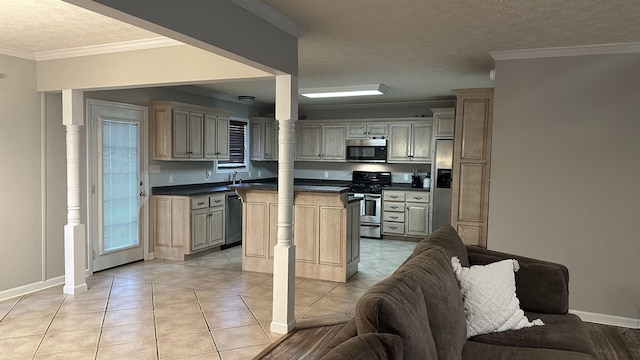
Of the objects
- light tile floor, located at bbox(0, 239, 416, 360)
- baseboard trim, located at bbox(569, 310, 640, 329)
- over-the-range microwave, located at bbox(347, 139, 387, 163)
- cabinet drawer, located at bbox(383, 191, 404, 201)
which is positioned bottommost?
light tile floor, located at bbox(0, 239, 416, 360)

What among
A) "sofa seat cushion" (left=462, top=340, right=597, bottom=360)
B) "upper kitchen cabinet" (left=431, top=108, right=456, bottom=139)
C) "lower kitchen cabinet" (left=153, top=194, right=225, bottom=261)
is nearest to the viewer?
"sofa seat cushion" (left=462, top=340, right=597, bottom=360)

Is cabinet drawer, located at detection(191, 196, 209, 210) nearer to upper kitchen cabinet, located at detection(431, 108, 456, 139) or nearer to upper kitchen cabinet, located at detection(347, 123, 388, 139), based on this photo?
upper kitchen cabinet, located at detection(347, 123, 388, 139)

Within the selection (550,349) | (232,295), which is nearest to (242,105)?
(232,295)

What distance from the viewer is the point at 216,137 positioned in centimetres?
691

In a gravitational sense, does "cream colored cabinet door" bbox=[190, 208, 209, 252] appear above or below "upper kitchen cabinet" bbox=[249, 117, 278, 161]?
below

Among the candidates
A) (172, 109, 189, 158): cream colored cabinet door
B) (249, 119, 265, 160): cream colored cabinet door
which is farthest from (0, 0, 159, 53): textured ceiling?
(249, 119, 265, 160): cream colored cabinet door

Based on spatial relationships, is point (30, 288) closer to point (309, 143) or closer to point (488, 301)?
point (488, 301)

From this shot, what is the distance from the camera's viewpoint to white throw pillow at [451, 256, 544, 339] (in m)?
2.51

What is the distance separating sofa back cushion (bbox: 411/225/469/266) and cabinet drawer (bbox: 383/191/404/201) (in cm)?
445

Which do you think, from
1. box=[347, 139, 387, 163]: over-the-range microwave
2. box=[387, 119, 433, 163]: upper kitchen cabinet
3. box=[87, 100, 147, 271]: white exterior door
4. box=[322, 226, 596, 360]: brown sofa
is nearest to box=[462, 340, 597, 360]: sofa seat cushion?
box=[322, 226, 596, 360]: brown sofa

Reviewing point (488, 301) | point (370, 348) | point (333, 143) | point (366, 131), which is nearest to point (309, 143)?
point (333, 143)

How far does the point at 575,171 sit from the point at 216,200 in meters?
4.52

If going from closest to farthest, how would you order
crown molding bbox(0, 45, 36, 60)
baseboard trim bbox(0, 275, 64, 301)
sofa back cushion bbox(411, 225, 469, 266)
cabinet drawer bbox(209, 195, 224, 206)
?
sofa back cushion bbox(411, 225, 469, 266), crown molding bbox(0, 45, 36, 60), baseboard trim bbox(0, 275, 64, 301), cabinet drawer bbox(209, 195, 224, 206)

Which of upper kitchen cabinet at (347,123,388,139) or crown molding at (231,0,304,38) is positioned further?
upper kitchen cabinet at (347,123,388,139)
